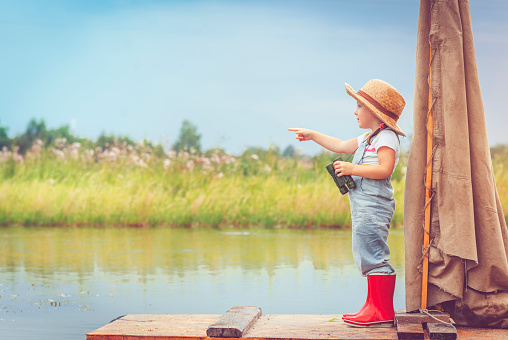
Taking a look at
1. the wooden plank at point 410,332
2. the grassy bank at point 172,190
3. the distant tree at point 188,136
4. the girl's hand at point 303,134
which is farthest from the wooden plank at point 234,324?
the distant tree at point 188,136

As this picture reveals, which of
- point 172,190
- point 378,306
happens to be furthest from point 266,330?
point 172,190

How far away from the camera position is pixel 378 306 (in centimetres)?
381

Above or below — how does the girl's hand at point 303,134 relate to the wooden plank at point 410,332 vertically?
above

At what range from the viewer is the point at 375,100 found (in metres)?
3.96

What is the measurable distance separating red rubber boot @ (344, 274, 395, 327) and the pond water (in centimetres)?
106

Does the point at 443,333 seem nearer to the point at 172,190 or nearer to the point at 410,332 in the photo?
the point at 410,332

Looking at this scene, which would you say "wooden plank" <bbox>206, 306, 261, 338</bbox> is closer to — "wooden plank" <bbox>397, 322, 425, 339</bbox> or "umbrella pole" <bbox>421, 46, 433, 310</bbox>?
"wooden plank" <bbox>397, 322, 425, 339</bbox>

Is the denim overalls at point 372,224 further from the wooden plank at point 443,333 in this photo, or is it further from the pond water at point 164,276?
the pond water at point 164,276

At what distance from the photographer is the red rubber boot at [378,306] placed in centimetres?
378

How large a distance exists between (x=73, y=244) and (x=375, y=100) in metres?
A: 5.83

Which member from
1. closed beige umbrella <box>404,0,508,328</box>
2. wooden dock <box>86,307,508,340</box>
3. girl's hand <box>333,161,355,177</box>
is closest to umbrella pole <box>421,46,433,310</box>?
closed beige umbrella <box>404,0,508,328</box>

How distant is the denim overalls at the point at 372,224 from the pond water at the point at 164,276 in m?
1.16

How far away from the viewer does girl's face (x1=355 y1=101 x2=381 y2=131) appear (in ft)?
13.1

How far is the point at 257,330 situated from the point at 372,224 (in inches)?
34.0
